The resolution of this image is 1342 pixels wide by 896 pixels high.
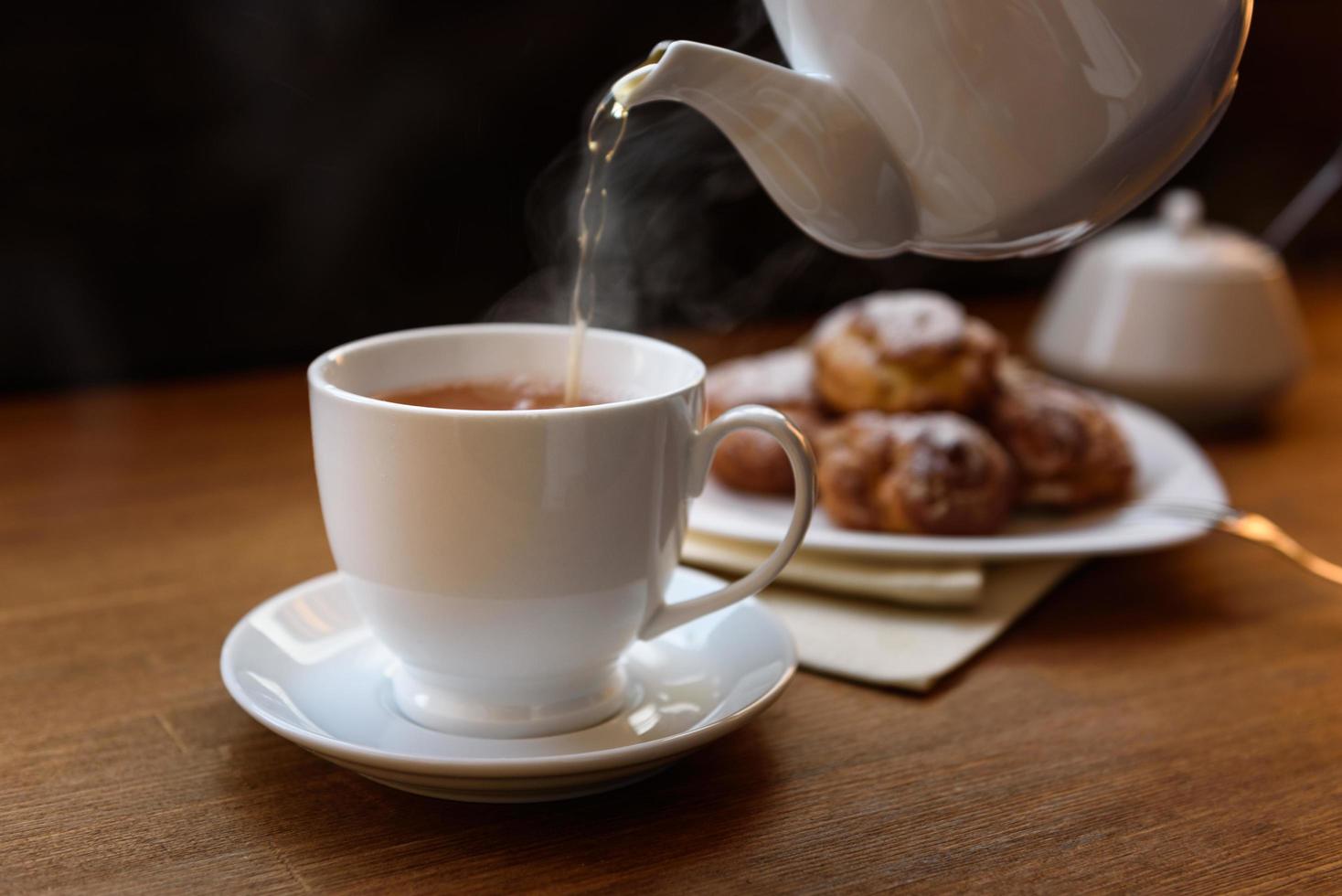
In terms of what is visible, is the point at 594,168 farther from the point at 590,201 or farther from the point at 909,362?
the point at 909,362

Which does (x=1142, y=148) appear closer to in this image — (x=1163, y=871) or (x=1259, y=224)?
(x=1163, y=871)

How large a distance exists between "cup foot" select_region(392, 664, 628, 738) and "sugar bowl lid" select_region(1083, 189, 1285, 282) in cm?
92

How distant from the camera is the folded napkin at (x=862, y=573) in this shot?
0.81 metres

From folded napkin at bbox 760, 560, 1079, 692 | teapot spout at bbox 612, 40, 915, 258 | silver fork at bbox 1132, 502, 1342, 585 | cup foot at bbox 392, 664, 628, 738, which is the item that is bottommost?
silver fork at bbox 1132, 502, 1342, 585

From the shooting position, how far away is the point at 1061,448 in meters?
1.00

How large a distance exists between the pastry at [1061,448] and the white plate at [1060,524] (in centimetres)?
2

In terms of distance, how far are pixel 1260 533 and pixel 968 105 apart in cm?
52

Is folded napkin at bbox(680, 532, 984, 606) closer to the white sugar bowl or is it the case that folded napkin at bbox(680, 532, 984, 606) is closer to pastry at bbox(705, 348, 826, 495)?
pastry at bbox(705, 348, 826, 495)

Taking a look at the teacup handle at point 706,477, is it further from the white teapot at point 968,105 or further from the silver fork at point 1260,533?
the silver fork at point 1260,533

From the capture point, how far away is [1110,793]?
1.94ft

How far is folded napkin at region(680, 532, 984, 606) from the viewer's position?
81 cm

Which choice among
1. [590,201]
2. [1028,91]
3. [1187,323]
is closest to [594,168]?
[590,201]

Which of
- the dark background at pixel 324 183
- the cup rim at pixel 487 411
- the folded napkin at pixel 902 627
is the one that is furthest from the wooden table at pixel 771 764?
the dark background at pixel 324 183

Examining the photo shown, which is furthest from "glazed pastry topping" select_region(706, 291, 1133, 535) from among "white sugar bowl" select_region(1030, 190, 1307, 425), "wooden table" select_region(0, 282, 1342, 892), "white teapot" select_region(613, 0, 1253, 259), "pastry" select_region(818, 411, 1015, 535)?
"white teapot" select_region(613, 0, 1253, 259)
